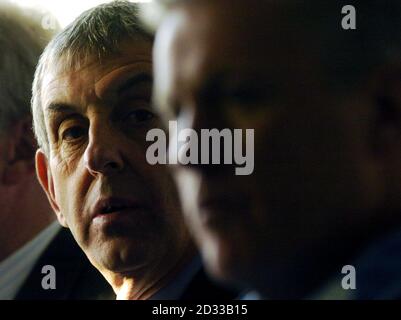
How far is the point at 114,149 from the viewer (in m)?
1.38

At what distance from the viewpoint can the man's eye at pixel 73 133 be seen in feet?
4.60

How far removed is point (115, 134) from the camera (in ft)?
4.56

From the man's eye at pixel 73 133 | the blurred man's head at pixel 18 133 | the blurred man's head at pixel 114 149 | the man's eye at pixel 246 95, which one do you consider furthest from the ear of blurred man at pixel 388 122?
the blurred man's head at pixel 18 133

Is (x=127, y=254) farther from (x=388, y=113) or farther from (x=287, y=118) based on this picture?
(x=388, y=113)

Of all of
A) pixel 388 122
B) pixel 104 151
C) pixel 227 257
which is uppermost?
pixel 104 151

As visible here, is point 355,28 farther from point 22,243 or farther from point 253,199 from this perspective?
point 22,243

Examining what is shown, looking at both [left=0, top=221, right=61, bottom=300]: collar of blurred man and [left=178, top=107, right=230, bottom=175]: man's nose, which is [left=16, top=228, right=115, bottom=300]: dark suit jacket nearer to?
[left=0, top=221, right=61, bottom=300]: collar of blurred man

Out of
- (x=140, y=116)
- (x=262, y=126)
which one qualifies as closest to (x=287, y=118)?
(x=262, y=126)

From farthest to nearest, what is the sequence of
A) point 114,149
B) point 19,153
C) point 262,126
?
point 19,153 < point 114,149 < point 262,126

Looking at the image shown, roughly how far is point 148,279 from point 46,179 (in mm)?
280

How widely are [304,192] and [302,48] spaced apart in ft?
0.69

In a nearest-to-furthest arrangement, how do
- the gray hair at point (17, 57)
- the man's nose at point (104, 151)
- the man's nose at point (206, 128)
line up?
the man's nose at point (206, 128)
the man's nose at point (104, 151)
the gray hair at point (17, 57)

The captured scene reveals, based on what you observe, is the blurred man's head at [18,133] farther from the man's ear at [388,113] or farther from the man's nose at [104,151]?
the man's ear at [388,113]

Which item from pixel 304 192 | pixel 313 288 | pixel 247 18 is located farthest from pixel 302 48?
pixel 313 288
